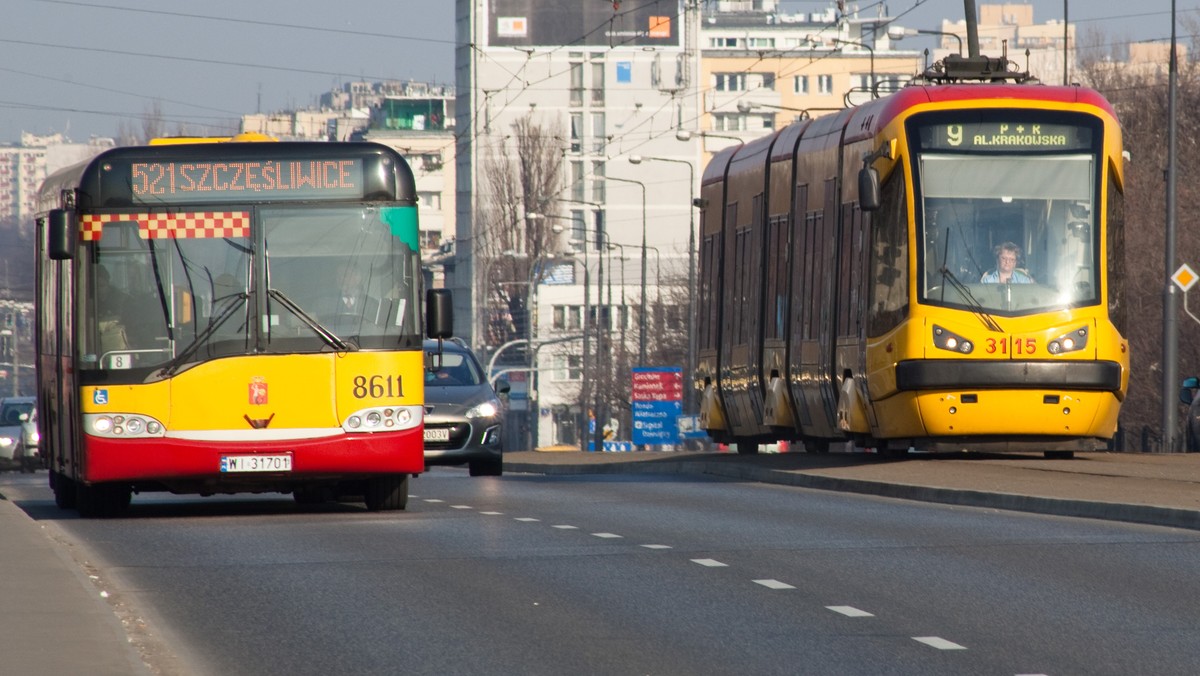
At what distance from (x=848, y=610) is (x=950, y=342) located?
1255cm

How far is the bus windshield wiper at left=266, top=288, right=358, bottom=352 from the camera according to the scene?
58.7 feet

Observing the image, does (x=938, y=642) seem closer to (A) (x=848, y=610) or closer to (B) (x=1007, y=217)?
(A) (x=848, y=610)

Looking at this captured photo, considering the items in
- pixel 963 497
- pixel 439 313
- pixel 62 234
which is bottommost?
pixel 963 497

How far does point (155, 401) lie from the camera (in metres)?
17.7

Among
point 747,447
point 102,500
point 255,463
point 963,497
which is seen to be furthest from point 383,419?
point 747,447

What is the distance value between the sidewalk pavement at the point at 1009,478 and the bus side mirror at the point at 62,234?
7.54 m

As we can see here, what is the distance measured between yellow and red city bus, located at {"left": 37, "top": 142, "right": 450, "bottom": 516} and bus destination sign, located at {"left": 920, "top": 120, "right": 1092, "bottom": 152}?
7171mm

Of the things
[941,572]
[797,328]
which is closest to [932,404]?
[797,328]

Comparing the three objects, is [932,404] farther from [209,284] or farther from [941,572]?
[941,572]

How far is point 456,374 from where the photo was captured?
95.1 ft

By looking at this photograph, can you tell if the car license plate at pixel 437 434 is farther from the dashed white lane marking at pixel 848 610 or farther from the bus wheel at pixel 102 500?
the dashed white lane marking at pixel 848 610

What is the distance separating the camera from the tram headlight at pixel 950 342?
23359mm

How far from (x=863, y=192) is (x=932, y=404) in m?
2.18

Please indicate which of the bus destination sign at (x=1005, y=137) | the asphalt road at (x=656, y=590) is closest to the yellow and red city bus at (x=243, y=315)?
the asphalt road at (x=656, y=590)
